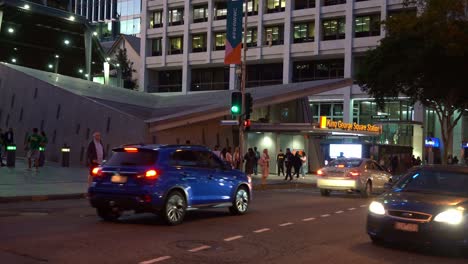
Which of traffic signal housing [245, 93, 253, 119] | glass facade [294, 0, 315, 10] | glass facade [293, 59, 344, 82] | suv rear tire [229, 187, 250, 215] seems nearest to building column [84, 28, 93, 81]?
glass facade [293, 59, 344, 82]

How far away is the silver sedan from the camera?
2164 centimetres

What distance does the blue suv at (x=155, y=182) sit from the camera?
470 inches

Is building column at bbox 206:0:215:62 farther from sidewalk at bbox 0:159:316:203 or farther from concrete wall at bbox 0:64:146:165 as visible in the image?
→ sidewalk at bbox 0:159:316:203

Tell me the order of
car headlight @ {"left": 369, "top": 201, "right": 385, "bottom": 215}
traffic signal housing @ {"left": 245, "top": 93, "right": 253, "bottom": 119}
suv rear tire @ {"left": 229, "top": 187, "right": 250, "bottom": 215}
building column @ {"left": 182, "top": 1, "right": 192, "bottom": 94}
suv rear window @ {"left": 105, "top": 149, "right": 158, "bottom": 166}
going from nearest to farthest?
car headlight @ {"left": 369, "top": 201, "right": 385, "bottom": 215} → suv rear window @ {"left": 105, "top": 149, "right": 158, "bottom": 166} → suv rear tire @ {"left": 229, "top": 187, "right": 250, "bottom": 215} → traffic signal housing @ {"left": 245, "top": 93, "right": 253, "bottom": 119} → building column @ {"left": 182, "top": 1, "right": 192, "bottom": 94}

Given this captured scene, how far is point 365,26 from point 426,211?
49608 millimetres

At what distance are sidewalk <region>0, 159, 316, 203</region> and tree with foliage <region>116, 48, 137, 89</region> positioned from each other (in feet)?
142

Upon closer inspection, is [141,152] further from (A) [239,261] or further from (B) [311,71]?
(B) [311,71]

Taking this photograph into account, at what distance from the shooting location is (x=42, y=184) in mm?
19922

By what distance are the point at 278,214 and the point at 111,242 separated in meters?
6.10

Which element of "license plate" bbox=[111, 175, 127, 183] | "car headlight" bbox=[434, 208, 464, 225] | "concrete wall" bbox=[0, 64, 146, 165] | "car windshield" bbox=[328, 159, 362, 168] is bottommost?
"car headlight" bbox=[434, 208, 464, 225]

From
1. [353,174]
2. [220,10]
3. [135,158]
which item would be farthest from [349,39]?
[135,158]

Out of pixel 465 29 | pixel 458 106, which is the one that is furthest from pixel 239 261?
pixel 458 106

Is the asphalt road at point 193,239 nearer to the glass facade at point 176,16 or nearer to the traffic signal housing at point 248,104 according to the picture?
the traffic signal housing at point 248,104

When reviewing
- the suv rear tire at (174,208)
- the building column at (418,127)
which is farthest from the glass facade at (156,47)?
the suv rear tire at (174,208)
